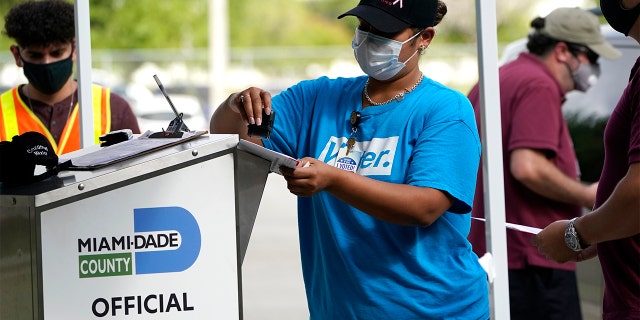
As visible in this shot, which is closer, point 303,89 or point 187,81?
point 303,89

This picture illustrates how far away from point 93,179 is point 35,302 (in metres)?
0.30

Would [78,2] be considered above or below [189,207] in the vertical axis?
above

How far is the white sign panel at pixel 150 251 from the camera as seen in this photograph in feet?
7.36

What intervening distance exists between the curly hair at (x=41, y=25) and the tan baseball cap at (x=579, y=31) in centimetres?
222

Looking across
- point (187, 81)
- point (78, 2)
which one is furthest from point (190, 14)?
point (78, 2)

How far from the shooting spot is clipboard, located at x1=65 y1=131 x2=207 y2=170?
231 centimetres

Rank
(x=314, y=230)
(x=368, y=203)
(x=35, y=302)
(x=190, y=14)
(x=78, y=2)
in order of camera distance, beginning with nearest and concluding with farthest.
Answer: (x=35, y=302)
(x=368, y=203)
(x=314, y=230)
(x=78, y=2)
(x=190, y=14)

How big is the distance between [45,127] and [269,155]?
2106 mm

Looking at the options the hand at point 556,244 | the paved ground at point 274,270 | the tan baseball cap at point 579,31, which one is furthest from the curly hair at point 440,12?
the paved ground at point 274,270

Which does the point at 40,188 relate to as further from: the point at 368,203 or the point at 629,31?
the point at 629,31

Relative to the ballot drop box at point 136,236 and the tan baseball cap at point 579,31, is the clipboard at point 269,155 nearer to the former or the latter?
the ballot drop box at point 136,236

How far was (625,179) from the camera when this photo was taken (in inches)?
90.1

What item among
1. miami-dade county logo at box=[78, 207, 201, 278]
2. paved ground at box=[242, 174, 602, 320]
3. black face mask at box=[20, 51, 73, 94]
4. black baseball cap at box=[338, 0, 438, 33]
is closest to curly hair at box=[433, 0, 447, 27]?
black baseball cap at box=[338, 0, 438, 33]

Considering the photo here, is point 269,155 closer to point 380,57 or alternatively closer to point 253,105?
point 253,105
